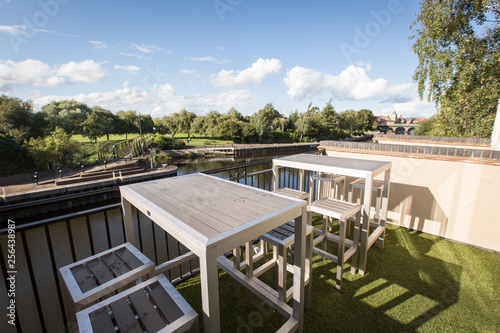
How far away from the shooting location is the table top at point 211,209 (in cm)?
117

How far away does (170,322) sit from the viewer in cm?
116

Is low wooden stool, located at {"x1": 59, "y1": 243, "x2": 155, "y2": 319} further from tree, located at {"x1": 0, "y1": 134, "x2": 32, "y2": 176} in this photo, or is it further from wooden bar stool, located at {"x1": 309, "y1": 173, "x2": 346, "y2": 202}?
tree, located at {"x1": 0, "y1": 134, "x2": 32, "y2": 176}

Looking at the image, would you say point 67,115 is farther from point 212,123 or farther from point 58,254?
point 58,254

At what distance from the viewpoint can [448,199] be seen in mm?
3727

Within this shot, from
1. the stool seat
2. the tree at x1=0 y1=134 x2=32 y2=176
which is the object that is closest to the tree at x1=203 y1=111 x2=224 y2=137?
the tree at x1=0 y1=134 x2=32 y2=176

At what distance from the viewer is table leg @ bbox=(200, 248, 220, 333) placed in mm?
1067

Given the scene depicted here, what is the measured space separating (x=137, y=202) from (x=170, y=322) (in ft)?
2.95

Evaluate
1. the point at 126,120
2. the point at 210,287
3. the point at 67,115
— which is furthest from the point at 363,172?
the point at 126,120

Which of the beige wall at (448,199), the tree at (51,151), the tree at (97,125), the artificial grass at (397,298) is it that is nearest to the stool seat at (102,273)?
the artificial grass at (397,298)

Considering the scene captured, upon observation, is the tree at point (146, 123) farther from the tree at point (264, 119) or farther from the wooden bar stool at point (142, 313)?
the wooden bar stool at point (142, 313)

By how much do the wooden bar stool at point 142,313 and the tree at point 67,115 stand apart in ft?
110

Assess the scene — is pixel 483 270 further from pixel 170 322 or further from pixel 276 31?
pixel 276 31

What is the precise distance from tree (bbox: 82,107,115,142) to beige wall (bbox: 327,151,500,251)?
40.0m

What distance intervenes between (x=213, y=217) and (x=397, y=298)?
244 cm
